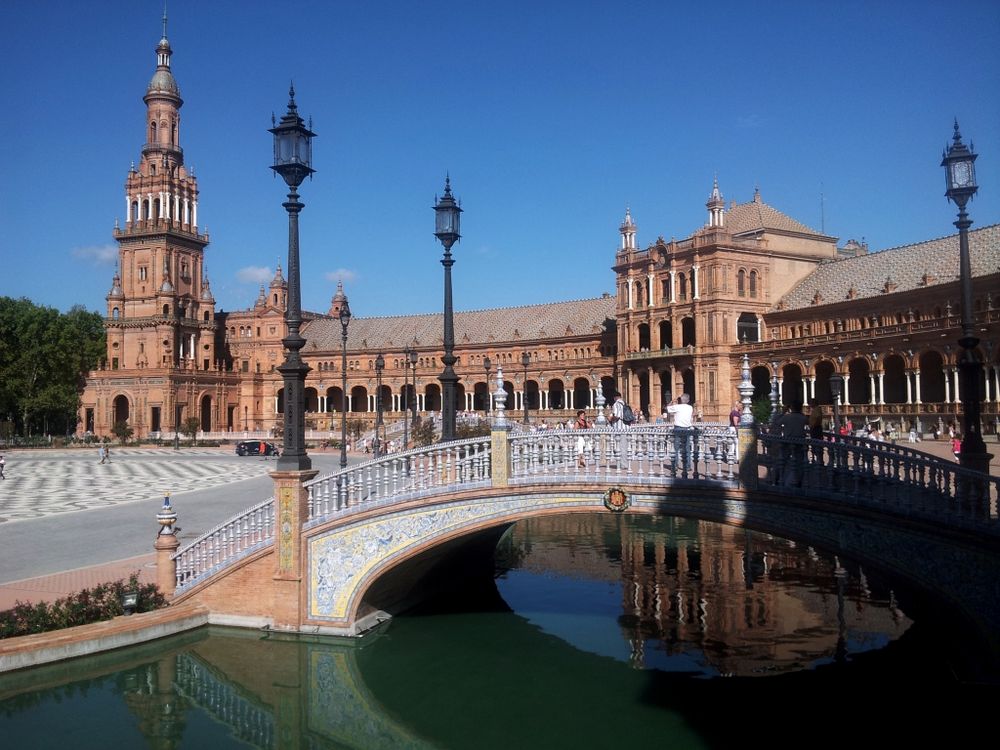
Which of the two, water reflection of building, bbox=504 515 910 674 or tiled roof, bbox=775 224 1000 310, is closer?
water reflection of building, bbox=504 515 910 674

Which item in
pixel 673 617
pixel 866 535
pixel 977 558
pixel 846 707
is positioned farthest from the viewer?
pixel 673 617

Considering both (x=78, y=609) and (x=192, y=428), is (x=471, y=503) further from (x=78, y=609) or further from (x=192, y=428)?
(x=192, y=428)

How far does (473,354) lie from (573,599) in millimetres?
65161

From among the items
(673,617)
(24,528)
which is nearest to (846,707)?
(673,617)

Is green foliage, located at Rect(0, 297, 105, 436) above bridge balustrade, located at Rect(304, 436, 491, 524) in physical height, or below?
above

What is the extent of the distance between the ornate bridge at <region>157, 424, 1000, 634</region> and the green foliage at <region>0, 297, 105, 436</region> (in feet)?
221

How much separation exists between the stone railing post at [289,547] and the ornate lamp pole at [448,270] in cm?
368

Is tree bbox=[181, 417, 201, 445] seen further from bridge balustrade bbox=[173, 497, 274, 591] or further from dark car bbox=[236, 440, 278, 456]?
bridge balustrade bbox=[173, 497, 274, 591]

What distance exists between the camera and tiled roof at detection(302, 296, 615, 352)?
260 feet

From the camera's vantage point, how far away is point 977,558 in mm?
10664

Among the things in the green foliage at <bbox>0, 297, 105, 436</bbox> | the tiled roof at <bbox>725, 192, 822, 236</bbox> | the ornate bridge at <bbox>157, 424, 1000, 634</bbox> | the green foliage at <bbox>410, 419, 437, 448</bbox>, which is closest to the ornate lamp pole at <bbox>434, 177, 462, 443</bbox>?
the ornate bridge at <bbox>157, 424, 1000, 634</bbox>

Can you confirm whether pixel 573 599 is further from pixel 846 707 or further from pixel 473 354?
pixel 473 354

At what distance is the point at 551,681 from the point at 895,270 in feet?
163

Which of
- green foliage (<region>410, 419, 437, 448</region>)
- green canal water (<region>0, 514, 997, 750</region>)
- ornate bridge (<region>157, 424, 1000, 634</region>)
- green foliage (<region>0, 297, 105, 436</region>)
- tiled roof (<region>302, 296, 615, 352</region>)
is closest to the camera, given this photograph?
green canal water (<region>0, 514, 997, 750</region>)
